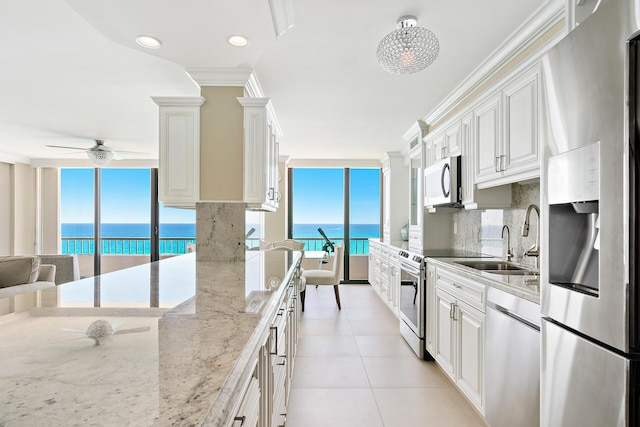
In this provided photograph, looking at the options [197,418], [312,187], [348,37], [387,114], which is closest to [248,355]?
[197,418]

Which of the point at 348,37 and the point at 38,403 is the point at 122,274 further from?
the point at 348,37

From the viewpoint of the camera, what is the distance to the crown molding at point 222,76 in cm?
250

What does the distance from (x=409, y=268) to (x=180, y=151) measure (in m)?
2.33

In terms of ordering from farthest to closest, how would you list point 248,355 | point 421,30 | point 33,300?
point 421,30 → point 33,300 → point 248,355

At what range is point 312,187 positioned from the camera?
26.7 feet

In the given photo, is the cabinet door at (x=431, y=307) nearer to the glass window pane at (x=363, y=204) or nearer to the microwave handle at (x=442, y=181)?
the microwave handle at (x=442, y=181)

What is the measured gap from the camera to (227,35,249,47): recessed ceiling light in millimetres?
1994

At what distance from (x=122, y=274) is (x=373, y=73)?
2251 millimetres

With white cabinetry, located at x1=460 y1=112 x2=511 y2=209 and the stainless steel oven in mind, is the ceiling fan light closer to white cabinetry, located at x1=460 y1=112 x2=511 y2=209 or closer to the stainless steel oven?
the stainless steel oven

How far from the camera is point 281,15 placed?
1794 millimetres

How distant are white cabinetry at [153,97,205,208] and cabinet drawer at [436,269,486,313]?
6.49 ft

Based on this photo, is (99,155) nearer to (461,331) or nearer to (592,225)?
(461,331)

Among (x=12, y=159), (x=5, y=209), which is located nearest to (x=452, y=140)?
(x=12, y=159)

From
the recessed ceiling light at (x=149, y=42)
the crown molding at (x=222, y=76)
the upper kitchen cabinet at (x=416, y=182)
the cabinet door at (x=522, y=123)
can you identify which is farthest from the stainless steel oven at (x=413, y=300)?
the recessed ceiling light at (x=149, y=42)
